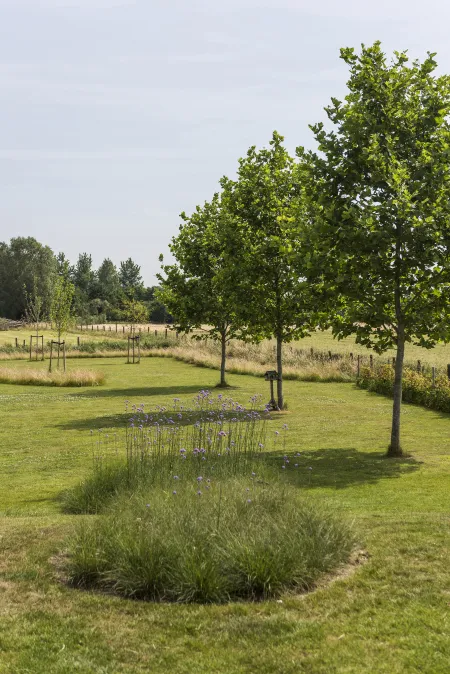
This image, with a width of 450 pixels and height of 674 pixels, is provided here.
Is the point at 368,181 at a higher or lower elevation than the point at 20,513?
higher

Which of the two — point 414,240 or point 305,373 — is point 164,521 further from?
point 305,373

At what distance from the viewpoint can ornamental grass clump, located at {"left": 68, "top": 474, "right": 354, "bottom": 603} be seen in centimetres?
665

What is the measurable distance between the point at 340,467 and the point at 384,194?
569 cm

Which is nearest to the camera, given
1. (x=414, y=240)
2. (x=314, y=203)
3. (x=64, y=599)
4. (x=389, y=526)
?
(x=64, y=599)

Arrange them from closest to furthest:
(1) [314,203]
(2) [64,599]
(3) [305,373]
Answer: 1. (2) [64,599]
2. (1) [314,203]
3. (3) [305,373]

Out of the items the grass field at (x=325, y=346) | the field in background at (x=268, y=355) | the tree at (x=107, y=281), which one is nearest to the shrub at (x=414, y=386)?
the field in background at (x=268, y=355)

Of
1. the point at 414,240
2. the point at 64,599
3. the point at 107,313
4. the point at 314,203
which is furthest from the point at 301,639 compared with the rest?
the point at 107,313

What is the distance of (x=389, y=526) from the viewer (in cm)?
875

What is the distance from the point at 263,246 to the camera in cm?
2236

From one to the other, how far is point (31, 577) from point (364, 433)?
13.2 m

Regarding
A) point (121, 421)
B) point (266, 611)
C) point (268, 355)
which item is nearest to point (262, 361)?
point (268, 355)

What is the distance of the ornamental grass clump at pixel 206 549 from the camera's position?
21.8ft

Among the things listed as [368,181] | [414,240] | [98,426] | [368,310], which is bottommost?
[98,426]

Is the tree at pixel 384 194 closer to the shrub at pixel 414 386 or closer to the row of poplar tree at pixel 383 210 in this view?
the row of poplar tree at pixel 383 210
